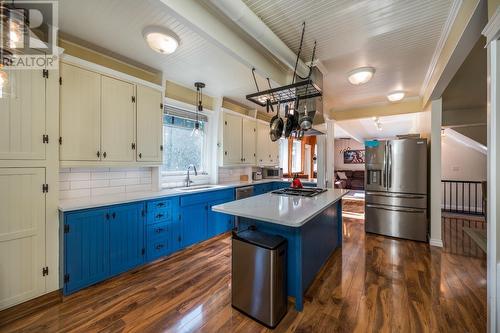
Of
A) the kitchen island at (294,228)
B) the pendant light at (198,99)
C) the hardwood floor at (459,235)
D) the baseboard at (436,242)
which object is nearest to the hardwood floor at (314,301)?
the kitchen island at (294,228)

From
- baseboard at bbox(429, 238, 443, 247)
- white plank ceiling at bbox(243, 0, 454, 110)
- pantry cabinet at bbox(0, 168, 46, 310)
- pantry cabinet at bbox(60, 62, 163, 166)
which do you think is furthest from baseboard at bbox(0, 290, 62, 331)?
baseboard at bbox(429, 238, 443, 247)

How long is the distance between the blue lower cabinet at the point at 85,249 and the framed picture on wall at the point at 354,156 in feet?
36.8

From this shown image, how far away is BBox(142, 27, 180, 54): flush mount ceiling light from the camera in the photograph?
1970 millimetres

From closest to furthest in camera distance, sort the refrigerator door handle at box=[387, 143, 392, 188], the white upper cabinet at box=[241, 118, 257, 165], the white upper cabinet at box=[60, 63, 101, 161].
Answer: the white upper cabinet at box=[60, 63, 101, 161] < the refrigerator door handle at box=[387, 143, 392, 188] < the white upper cabinet at box=[241, 118, 257, 165]

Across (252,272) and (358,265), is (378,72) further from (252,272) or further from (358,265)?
(252,272)

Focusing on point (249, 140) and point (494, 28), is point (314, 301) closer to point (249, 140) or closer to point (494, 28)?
point (494, 28)

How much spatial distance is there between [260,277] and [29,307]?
2.06 meters

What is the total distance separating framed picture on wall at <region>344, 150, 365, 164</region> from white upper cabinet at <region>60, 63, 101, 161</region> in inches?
441

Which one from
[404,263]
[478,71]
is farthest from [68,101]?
[478,71]

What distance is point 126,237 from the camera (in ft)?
7.87

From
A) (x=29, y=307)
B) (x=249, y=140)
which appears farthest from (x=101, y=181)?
(x=249, y=140)

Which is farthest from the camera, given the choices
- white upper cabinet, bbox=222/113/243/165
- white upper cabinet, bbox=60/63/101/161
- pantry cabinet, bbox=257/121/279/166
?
pantry cabinet, bbox=257/121/279/166

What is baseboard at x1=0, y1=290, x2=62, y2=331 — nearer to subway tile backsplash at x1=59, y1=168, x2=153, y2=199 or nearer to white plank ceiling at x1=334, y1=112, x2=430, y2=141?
subway tile backsplash at x1=59, y1=168, x2=153, y2=199

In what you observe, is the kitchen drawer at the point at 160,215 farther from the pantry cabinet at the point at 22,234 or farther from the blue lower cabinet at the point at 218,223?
the pantry cabinet at the point at 22,234
